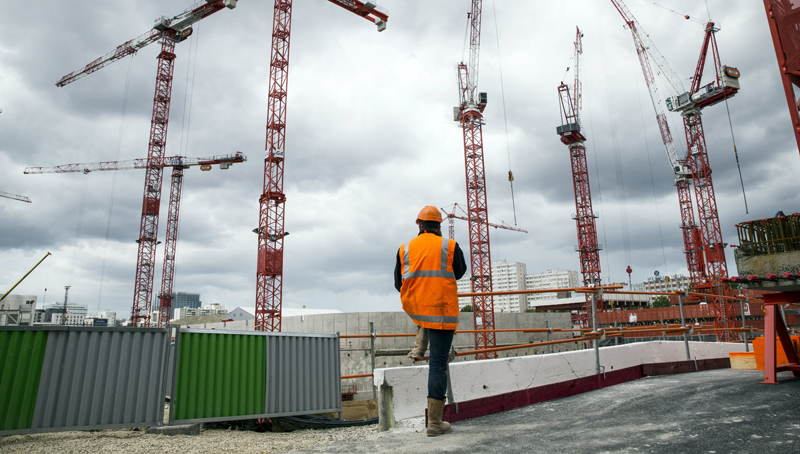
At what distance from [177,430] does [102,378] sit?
3.55 feet

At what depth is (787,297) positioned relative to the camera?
5.32 meters

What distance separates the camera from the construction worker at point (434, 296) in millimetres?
3473

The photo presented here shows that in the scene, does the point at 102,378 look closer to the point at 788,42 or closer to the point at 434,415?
the point at 434,415

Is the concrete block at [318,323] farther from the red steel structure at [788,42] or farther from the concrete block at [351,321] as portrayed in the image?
the red steel structure at [788,42]

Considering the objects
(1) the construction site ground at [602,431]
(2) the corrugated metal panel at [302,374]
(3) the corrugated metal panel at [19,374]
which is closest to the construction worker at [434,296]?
(1) the construction site ground at [602,431]

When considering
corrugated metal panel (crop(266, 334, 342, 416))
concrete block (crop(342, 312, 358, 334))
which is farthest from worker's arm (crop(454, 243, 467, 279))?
concrete block (crop(342, 312, 358, 334))

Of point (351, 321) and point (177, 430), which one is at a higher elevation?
point (351, 321)

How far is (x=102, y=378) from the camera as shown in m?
5.66

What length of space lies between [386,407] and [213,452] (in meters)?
1.71

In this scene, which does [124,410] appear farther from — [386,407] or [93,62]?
[93,62]

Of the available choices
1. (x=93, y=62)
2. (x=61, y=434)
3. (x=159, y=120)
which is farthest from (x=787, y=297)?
(x=93, y=62)

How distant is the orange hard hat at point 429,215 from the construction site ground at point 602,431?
165 centimetres

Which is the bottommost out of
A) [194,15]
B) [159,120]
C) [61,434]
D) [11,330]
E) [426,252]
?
[61,434]

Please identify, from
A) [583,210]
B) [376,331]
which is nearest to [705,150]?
[583,210]
